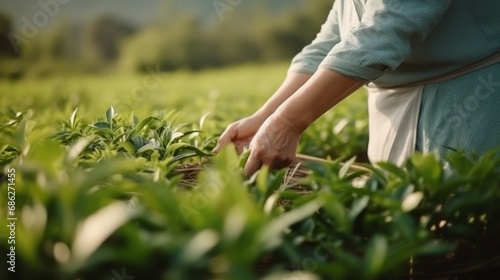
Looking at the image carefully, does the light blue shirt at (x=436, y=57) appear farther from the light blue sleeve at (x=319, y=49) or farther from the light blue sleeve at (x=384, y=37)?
the light blue sleeve at (x=319, y=49)

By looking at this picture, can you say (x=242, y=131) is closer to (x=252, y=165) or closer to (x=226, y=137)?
(x=226, y=137)

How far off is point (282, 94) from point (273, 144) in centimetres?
50

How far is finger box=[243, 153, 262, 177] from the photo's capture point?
1.68 m

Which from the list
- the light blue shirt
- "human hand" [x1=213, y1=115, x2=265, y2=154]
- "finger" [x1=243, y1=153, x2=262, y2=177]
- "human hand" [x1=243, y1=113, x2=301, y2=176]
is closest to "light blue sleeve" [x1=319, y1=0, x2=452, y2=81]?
the light blue shirt

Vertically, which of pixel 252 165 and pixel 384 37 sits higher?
pixel 384 37

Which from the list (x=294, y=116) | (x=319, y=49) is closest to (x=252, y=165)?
(x=294, y=116)

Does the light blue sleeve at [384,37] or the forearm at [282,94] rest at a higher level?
the light blue sleeve at [384,37]

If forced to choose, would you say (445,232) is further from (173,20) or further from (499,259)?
(173,20)

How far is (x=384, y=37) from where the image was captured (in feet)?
5.16

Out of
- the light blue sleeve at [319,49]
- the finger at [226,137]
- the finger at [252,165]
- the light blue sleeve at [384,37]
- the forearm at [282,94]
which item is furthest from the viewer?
the light blue sleeve at [319,49]

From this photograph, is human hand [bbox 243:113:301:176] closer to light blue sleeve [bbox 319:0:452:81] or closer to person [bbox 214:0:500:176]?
person [bbox 214:0:500:176]

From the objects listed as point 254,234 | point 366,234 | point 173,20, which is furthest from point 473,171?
point 173,20

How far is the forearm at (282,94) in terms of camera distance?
2121mm

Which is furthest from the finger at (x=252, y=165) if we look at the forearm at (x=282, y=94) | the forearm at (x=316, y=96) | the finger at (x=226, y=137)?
the forearm at (x=282, y=94)
